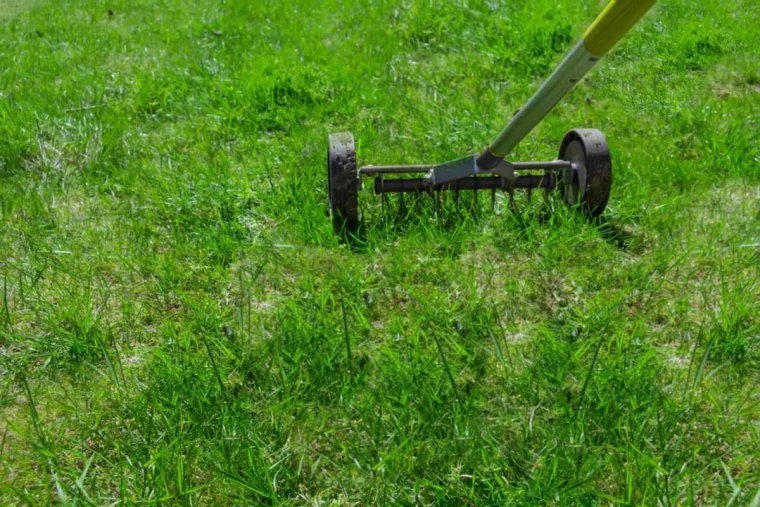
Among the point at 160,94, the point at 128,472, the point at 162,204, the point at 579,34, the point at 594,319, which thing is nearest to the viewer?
the point at 128,472

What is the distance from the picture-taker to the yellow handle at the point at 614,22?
7.76 ft

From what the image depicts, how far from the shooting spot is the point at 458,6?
596 centimetres

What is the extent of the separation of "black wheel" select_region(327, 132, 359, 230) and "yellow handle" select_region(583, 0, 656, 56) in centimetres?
115

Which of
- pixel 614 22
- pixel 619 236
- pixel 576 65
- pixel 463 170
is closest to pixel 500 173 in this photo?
pixel 463 170

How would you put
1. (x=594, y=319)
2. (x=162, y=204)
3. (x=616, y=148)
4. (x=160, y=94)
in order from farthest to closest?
(x=160, y=94), (x=616, y=148), (x=162, y=204), (x=594, y=319)

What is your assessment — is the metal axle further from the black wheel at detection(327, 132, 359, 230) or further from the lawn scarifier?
the black wheel at detection(327, 132, 359, 230)

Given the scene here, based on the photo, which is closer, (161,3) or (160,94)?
(160,94)

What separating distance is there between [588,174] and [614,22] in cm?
93

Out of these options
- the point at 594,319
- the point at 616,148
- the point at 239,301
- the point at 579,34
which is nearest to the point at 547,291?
the point at 594,319

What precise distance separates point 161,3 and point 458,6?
3.00 metres

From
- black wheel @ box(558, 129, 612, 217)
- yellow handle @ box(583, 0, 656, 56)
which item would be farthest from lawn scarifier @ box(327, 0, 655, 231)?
yellow handle @ box(583, 0, 656, 56)

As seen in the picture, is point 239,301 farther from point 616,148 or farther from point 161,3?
point 161,3

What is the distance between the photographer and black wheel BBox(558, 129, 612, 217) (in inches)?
128

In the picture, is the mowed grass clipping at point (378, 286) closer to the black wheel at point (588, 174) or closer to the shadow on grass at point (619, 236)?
the shadow on grass at point (619, 236)
